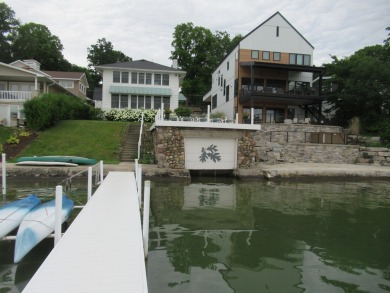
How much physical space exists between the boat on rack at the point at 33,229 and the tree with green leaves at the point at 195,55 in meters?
46.7

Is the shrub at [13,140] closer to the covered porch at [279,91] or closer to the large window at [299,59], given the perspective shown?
the covered porch at [279,91]

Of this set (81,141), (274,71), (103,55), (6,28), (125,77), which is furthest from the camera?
(103,55)

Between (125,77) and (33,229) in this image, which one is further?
(125,77)

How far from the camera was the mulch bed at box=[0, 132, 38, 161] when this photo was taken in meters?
20.1

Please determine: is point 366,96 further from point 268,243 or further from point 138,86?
point 268,243

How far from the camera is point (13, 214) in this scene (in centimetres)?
748

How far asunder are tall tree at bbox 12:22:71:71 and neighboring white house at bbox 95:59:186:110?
121 ft

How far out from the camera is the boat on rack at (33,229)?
5.97 metres

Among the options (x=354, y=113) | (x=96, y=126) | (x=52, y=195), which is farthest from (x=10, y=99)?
(x=354, y=113)

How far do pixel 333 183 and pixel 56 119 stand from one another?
21.2 m

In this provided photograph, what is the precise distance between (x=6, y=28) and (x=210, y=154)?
202 feet

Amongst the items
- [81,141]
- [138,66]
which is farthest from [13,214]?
[138,66]

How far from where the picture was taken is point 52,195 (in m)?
12.2

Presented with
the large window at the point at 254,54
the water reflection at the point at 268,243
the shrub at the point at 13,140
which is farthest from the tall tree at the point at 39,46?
the water reflection at the point at 268,243
